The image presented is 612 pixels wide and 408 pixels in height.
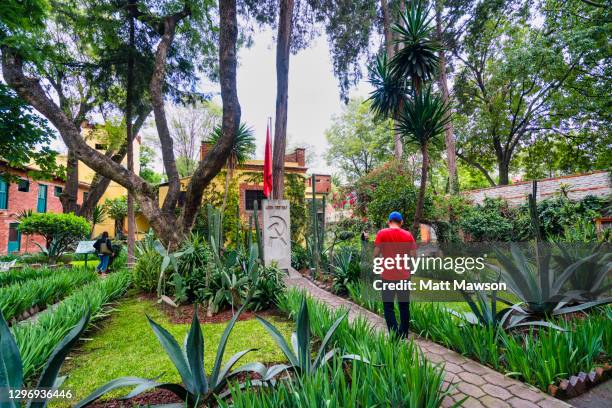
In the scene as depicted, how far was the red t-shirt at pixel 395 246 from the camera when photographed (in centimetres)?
354

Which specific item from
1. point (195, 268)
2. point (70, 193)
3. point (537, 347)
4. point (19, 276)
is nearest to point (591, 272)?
point (537, 347)

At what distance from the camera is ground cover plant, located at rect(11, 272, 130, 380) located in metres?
2.47

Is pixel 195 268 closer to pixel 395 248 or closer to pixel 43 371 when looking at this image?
pixel 395 248

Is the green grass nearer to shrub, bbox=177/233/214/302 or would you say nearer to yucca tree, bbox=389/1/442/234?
shrub, bbox=177/233/214/302

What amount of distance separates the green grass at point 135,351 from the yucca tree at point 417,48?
587cm

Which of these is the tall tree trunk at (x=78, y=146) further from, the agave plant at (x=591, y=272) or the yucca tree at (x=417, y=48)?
the agave plant at (x=591, y=272)

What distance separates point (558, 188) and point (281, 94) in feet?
31.8

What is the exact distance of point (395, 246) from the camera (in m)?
3.54

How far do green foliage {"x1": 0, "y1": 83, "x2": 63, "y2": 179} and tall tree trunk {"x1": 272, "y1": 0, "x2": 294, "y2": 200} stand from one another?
247 inches

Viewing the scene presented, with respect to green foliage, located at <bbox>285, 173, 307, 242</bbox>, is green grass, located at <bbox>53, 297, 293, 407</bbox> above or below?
below

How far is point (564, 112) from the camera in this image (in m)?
14.1

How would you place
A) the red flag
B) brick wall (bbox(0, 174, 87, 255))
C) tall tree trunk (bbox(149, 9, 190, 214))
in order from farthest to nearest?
1. brick wall (bbox(0, 174, 87, 255))
2. tall tree trunk (bbox(149, 9, 190, 214))
3. the red flag

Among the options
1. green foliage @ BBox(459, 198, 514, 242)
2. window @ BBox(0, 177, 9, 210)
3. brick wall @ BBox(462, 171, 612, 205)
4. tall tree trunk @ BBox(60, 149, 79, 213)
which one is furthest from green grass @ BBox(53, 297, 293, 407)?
window @ BBox(0, 177, 9, 210)

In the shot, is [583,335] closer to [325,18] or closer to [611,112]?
[325,18]
